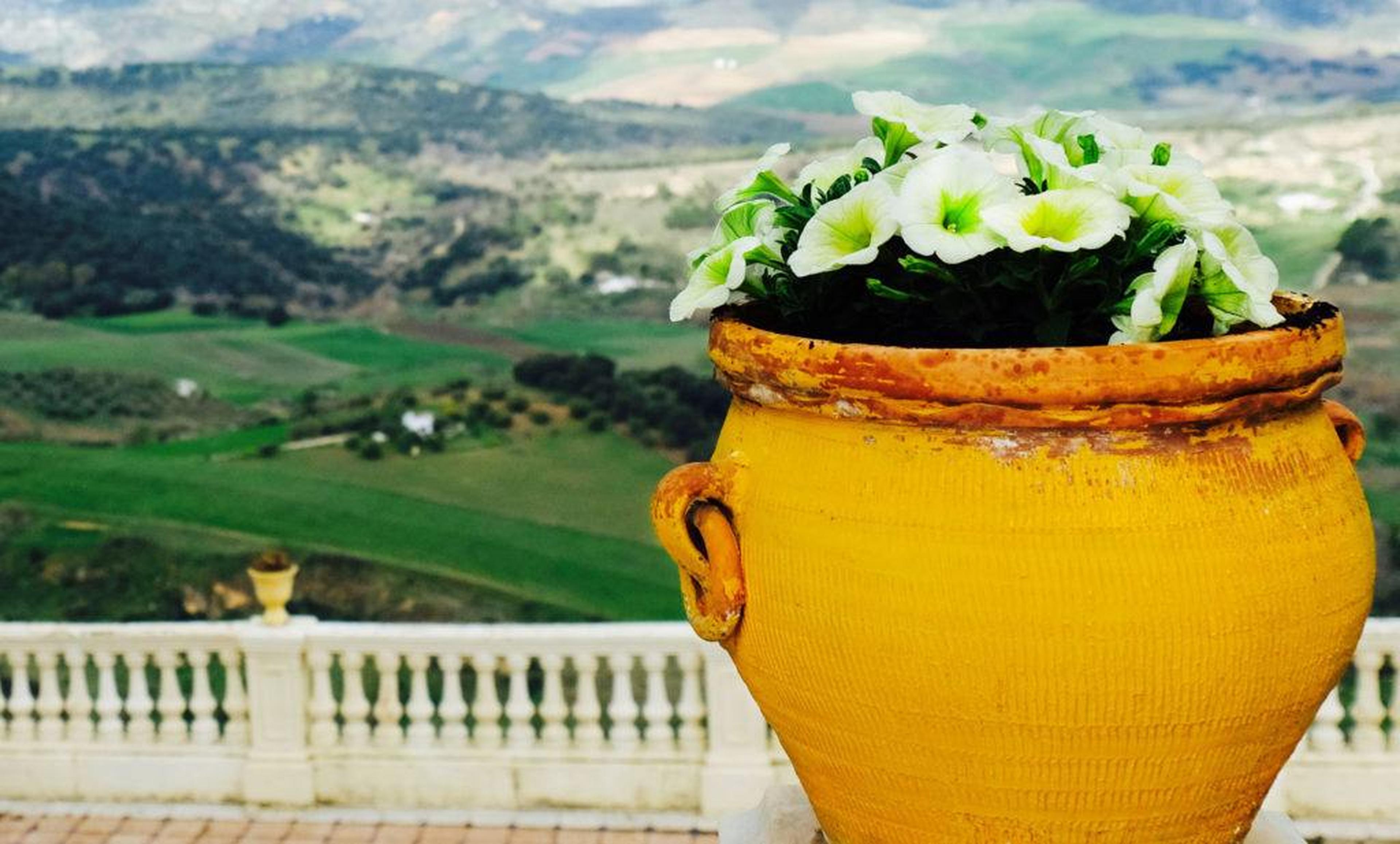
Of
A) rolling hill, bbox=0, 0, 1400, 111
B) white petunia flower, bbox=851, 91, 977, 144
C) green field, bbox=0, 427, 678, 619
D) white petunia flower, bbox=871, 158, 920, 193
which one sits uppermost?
white petunia flower, bbox=851, 91, 977, 144

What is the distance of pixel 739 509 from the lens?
2559mm

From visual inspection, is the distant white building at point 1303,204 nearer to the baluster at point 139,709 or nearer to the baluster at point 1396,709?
the baluster at point 1396,709

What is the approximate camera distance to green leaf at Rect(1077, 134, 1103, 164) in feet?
8.32

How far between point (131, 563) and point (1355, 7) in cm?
846

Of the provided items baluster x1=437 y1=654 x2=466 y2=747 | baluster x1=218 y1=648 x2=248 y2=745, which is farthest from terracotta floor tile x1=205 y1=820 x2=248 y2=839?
baluster x1=437 y1=654 x2=466 y2=747

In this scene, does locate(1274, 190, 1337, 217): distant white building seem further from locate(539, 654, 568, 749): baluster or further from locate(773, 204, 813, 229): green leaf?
locate(773, 204, 813, 229): green leaf

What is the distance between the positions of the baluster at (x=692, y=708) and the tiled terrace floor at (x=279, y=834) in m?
0.31

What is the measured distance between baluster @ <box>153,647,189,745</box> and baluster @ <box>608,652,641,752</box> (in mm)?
1516

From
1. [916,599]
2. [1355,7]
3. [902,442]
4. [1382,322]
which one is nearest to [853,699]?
[916,599]

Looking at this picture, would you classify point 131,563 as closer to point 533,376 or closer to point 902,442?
point 533,376

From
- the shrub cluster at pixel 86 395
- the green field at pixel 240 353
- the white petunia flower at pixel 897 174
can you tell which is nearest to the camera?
the white petunia flower at pixel 897 174

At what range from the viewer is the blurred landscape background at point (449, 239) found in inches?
378

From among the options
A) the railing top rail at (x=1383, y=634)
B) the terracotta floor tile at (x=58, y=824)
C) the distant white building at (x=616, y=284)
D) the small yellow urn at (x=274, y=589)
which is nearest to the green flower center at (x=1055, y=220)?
the railing top rail at (x=1383, y=634)

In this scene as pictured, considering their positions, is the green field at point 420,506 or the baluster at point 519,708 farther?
the green field at point 420,506
